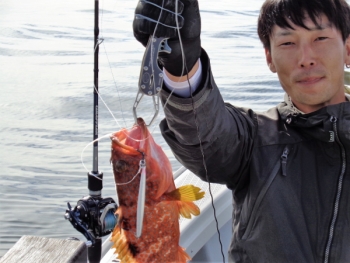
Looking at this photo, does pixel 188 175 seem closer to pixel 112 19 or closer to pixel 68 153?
pixel 68 153

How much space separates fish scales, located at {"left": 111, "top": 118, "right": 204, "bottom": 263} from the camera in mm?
1695

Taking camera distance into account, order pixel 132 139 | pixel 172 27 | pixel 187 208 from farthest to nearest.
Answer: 1. pixel 187 208
2. pixel 132 139
3. pixel 172 27

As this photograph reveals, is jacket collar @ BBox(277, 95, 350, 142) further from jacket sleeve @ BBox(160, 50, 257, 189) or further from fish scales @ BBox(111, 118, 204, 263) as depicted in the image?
fish scales @ BBox(111, 118, 204, 263)

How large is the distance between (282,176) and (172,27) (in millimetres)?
773

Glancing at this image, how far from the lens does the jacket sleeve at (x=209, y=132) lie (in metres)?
1.77

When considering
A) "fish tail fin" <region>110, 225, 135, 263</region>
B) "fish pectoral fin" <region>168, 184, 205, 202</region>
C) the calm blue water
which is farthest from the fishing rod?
the calm blue water

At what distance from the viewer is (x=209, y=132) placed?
1.84 m

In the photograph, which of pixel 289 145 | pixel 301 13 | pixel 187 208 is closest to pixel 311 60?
pixel 301 13

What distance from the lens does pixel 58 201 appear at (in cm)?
562

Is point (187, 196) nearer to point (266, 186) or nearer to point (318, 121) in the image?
point (266, 186)

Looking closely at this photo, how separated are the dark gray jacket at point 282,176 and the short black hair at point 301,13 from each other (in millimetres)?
329

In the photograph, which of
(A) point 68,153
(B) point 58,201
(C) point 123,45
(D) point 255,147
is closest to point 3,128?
(A) point 68,153

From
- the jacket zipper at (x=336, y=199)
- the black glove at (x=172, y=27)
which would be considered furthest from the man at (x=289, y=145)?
the black glove at (x=172, y=27)

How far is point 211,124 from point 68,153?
16.0 ft
